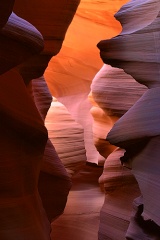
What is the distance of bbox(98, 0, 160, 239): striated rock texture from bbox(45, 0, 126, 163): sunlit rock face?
1283mm

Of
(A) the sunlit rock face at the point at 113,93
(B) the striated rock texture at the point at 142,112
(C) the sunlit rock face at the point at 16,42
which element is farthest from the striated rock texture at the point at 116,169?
(C) the sunlit rock face at the point at 16,42

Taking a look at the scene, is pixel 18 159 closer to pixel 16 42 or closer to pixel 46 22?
pixel 16 42

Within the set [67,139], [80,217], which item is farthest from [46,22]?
[80,217]

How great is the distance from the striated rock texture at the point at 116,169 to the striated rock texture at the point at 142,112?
46cm

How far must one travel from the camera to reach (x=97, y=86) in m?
2.33

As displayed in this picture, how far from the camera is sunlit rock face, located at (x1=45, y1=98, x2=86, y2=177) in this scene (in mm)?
2500

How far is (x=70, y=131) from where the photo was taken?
8.50 ft

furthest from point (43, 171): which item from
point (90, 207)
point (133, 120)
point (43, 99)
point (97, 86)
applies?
point (90, 207)

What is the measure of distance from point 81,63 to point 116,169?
123 centimetres

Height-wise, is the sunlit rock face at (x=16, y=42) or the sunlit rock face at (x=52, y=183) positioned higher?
the sunlit rock face at (x=16, y=42)

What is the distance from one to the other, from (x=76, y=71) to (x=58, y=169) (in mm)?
1525

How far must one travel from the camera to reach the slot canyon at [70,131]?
4.43 ft

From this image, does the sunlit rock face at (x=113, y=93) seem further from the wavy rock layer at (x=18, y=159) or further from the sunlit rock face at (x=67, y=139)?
the wavy rock layer at (x=18, y=159)

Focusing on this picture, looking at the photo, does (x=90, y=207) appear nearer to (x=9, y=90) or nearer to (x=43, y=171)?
(x=43, y=171)
